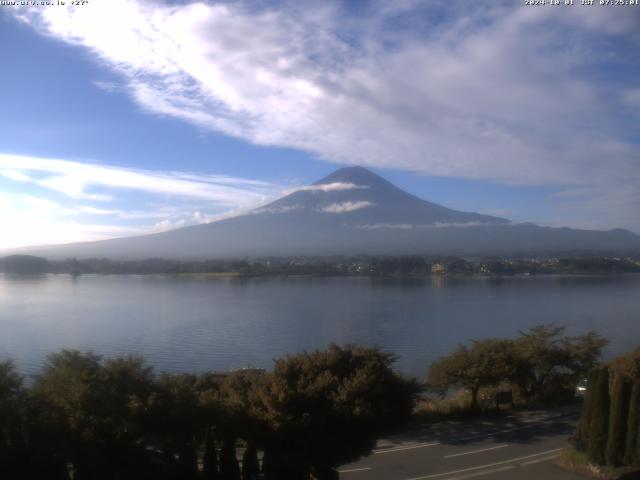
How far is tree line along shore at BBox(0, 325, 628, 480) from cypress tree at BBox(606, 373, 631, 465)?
109 mm

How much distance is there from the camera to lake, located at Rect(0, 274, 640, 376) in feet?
57.3

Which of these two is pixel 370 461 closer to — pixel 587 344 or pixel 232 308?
pixel 587 344

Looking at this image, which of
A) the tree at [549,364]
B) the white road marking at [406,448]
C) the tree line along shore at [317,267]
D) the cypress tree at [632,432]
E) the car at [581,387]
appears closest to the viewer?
the cypress tree at [632,432]

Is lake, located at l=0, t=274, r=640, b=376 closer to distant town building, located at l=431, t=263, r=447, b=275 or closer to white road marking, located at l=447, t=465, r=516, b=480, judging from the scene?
distant town building, located at l=431, t=263, r=447, b=275

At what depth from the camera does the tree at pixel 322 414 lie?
19.1 feet

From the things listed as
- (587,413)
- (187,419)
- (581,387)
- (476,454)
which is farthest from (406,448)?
(581,387)

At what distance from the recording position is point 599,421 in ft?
22.5

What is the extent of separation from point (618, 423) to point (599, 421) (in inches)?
7.7

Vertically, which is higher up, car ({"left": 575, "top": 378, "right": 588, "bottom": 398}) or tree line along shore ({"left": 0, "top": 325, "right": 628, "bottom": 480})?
tree line along shore ({"left": 0, "top": 325, "right": 628, "bottom": 480})

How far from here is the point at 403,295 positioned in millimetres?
33844

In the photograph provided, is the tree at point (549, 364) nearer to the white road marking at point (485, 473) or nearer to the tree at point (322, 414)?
the white road marking at point (485, 473)

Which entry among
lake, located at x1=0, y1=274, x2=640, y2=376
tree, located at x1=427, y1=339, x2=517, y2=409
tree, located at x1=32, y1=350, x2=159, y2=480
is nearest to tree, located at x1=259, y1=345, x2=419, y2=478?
tree, located at x1=32, y1=350, x2=159, y2=480

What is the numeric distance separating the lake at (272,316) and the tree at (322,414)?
882 centimetres

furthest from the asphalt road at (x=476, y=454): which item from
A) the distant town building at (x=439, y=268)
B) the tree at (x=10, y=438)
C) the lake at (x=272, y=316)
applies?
the distant town building at (x=439, y=268)
